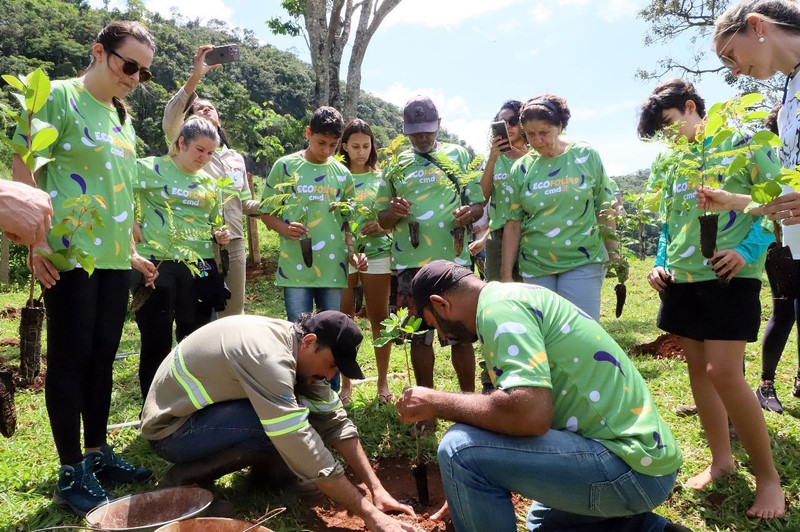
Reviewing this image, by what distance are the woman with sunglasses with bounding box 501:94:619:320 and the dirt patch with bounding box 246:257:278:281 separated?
26.4ft

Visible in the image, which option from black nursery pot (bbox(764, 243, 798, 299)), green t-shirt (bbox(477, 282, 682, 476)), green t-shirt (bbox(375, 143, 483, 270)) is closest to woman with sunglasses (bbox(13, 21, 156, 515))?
green t-shirt (bbox(375, 143, 483, 270))

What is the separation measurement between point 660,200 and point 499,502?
195cm

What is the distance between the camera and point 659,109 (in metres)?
2.97

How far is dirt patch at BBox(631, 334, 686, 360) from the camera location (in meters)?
5.35

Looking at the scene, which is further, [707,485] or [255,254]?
[255,254]

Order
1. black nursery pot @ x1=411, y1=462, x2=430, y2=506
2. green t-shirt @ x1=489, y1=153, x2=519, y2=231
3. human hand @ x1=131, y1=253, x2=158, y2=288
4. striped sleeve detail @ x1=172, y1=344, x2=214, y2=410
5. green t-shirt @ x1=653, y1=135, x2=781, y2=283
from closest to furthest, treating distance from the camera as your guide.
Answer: striped sleeve detail @ x1=172, y1=344, x2=214, y2=410, green t-shirt @ x1=653, y1=135, x2=781, y2=283, black nursery pot @ x1=411, y1=462, x2=430, y2=506, human hand @ x1=131, y1=253, x2=158, y2=288, green t-shirt @ x1=489, y1=153, x2=519, y2=231

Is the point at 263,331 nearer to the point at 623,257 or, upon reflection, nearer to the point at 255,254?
the point at 623,257

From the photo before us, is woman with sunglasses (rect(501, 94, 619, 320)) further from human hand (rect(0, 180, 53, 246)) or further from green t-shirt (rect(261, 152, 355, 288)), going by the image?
human hand (rect(0, 180, 53, 246))

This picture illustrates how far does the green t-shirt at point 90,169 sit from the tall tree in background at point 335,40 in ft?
28.2

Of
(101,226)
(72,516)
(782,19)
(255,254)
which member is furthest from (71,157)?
(255,254)

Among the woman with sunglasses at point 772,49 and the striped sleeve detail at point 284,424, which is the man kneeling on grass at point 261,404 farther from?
the woman with sunglasses at point 772,49

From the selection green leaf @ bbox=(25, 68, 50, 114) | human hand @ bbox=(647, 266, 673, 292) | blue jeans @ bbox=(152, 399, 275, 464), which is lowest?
blue jeans @ bbox=(152, 399, 275, 464)

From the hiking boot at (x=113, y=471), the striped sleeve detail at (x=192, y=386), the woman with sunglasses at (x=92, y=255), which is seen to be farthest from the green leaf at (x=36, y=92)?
the hiking boot at (x=113, y=471)

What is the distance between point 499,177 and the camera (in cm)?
423
